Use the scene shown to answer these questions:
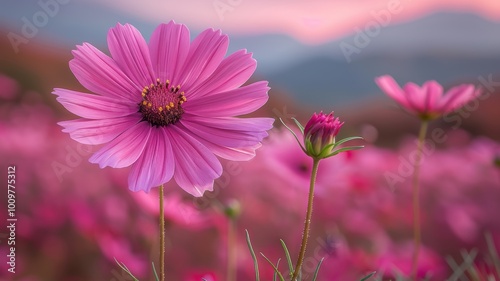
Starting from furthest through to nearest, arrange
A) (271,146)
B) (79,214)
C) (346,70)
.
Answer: (346,70) < (79,214) < (271,146)

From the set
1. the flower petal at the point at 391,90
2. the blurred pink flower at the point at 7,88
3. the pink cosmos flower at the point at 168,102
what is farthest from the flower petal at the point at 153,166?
the blurred pink flower at the point at 7,88

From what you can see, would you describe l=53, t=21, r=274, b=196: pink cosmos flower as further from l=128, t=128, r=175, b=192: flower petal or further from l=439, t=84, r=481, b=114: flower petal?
l=439, t=84, r=481, b=114: flower petal

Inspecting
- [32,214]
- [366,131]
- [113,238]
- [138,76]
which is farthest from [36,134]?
[138,76]

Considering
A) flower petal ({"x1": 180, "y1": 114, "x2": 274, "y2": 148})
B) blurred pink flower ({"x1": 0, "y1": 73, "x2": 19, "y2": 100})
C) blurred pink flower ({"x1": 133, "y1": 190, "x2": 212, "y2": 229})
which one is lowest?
blurred pink flower ({"x1": 133, "y1": 190, "x2": 212, "y2": 229})

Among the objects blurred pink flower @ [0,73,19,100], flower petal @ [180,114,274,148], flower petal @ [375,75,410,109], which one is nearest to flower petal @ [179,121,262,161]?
flower petal @ [180,114,274,148]

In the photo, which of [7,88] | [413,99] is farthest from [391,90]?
[7,88]

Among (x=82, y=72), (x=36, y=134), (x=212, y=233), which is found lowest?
(x=212, y=233)

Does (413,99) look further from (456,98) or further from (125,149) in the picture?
(125,149)

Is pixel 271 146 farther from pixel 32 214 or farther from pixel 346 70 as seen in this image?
pixel 346 70
